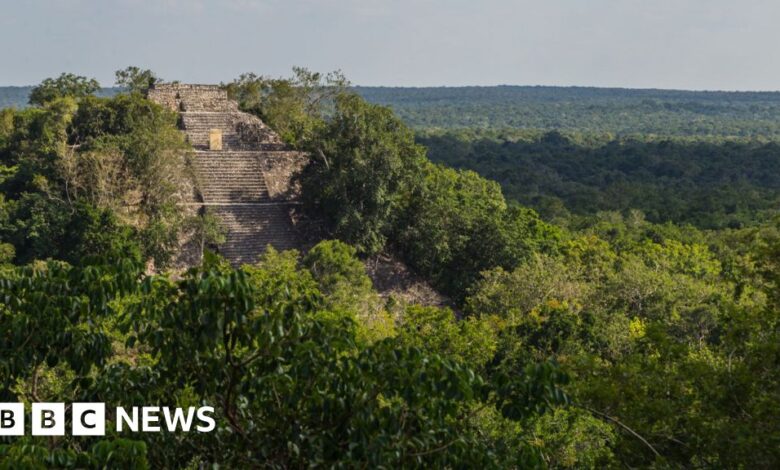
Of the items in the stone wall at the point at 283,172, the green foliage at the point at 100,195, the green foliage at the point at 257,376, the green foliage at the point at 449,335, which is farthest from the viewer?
the stone wall at the point at 283,172

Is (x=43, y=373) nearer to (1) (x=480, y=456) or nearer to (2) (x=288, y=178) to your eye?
(1) (x=480, y=456)

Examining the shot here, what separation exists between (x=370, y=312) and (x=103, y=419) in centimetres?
1334

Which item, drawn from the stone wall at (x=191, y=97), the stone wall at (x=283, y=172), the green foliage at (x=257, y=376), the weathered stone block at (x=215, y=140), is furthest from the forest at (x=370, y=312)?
the weathered stone block at (x=215, y=140)

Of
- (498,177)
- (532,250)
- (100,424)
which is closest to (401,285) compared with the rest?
(532,250)

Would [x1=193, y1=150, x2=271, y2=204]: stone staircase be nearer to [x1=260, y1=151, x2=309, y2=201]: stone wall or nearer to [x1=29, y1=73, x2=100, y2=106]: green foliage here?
[x1=260, y1=151, x2=309, y2=201]: stone wall

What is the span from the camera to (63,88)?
103 feet

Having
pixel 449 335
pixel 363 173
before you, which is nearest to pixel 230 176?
pixel 363 173

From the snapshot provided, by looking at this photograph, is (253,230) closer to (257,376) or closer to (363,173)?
(363,173)

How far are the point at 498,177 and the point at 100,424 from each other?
186ft

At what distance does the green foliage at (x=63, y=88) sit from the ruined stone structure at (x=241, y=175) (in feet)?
12.8

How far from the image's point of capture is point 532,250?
23.0 meters

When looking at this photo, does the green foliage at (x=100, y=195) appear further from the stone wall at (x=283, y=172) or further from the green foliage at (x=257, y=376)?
the green foliage at (x=257, y=376)

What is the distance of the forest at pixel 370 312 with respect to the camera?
5.27m

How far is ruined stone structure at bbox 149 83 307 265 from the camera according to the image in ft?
72.5
